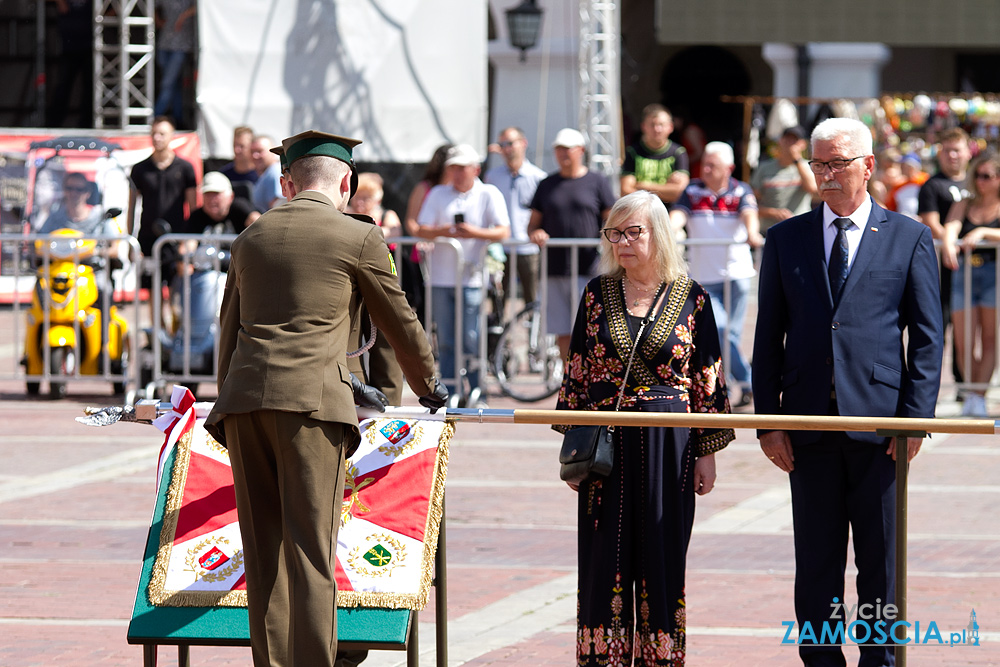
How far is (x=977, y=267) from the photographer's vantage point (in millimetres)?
11789

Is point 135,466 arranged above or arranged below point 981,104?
below

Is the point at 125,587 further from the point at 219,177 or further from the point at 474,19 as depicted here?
the point at 474,19

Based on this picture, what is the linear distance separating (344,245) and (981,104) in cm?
1973

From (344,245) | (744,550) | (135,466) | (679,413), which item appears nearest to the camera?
(344,245)

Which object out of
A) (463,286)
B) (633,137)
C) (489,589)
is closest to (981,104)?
(633,137)

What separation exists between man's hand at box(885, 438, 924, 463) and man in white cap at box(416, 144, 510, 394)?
700 centimetres

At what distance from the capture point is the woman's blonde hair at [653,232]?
5281 millimetres

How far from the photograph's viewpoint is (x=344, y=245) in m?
4.46

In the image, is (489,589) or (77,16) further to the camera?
(77,16)

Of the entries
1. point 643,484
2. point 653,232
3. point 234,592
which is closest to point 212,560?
point 234,592

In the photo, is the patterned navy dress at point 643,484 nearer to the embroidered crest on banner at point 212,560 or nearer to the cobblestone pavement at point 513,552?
the cobblestone pavement at point 513,552

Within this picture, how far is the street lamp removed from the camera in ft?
71.8

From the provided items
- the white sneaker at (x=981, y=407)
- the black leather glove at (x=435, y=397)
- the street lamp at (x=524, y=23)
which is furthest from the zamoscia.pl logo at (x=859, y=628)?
the street lamp at (x=524, y=23)

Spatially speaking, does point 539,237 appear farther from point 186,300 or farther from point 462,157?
point 186,300
